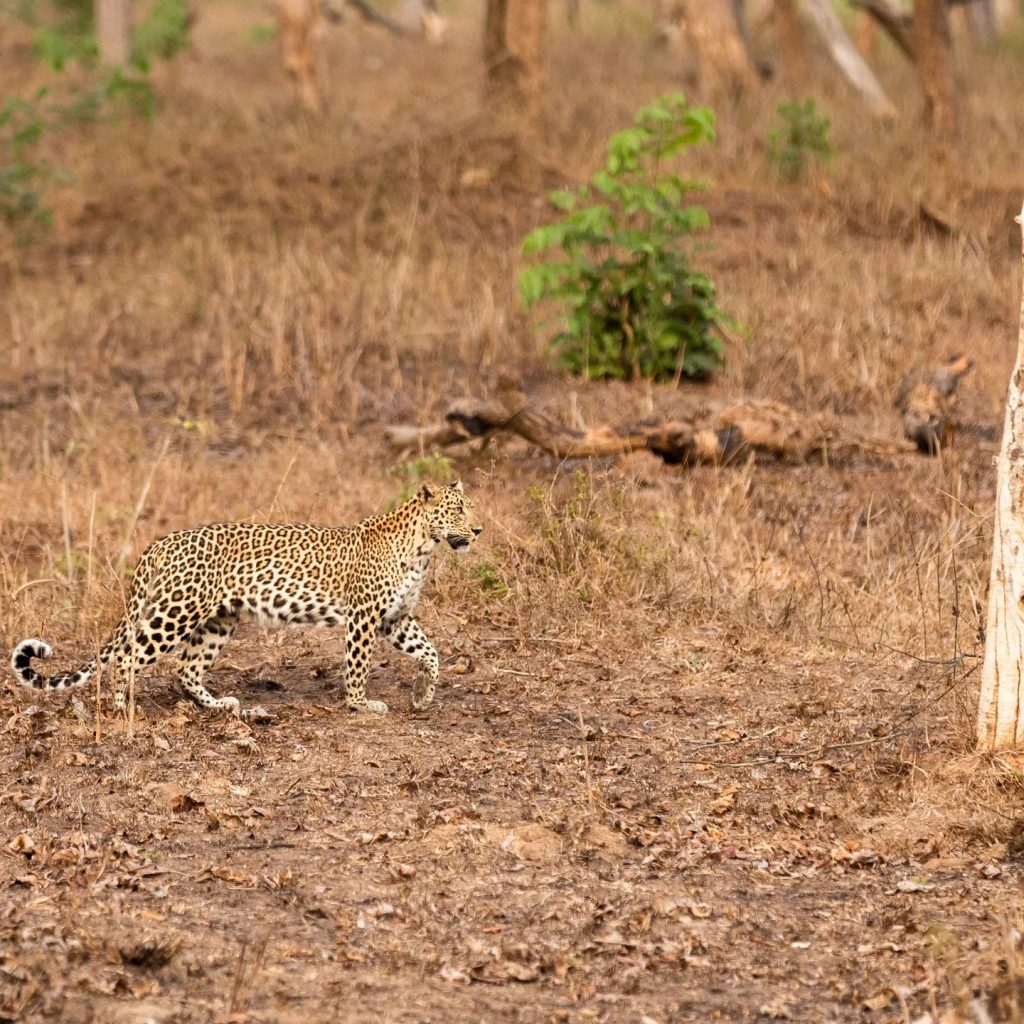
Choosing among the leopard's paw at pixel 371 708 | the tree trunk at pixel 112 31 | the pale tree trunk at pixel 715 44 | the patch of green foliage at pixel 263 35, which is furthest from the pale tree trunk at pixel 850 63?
the leopard's paw at pixel 371 708

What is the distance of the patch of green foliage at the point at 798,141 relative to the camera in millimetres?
20109

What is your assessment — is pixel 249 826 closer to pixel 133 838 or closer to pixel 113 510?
pixel 133 838

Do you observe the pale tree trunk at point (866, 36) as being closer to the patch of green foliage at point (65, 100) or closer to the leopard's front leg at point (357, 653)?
the patch of green foliage at point (65, 100)

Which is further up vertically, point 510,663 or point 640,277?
point 640,277

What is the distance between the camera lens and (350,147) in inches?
843

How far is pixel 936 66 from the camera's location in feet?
70.2

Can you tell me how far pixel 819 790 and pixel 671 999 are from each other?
1987mm

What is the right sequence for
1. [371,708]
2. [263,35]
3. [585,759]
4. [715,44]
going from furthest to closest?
[263,35] < [715,44] < [371,708] < [585,759]

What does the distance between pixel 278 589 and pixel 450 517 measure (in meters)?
0.86

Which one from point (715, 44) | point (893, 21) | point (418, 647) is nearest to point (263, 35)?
point (715, 44)

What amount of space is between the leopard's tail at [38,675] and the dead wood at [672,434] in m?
4.05

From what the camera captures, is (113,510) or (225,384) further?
(225,384)

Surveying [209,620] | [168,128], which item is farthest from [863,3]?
[209,620]

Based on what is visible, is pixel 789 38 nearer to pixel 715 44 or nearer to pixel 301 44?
pixel 715 44
